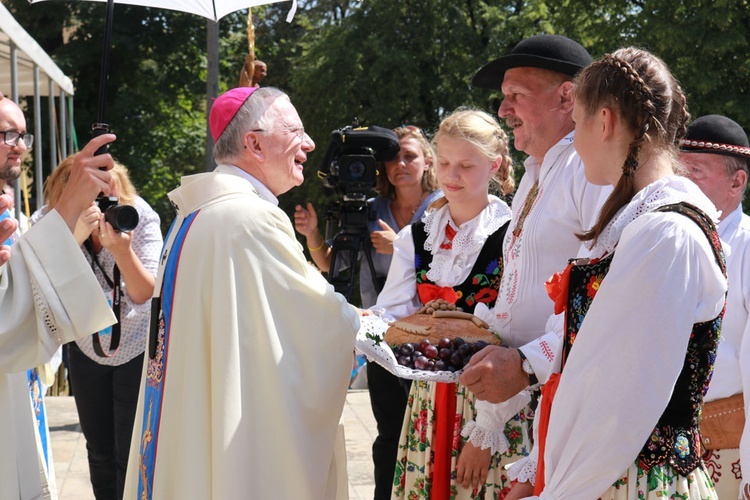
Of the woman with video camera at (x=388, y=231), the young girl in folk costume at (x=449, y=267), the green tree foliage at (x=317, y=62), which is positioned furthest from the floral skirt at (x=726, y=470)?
the green tree foliage at (x=317, y=62)

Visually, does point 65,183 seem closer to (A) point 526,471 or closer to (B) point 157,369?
(B) point 157,369

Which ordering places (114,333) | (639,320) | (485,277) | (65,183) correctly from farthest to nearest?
(65,183) → (114,333) → (485,277) → (639,320)

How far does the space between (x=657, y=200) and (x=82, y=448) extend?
5.32m

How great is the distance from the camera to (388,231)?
4324 millimetres

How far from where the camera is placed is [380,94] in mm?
20406

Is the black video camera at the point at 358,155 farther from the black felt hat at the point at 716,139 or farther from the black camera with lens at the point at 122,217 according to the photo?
the black camera with lens at the point at 122,217

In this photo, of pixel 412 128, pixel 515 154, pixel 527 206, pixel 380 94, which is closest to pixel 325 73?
pixel 380 94

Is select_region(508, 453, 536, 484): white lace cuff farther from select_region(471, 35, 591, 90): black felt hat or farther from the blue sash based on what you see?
select_region(471, 35, 591, 90): black felt hat

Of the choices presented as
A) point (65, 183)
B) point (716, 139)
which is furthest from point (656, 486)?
point (65, 183)

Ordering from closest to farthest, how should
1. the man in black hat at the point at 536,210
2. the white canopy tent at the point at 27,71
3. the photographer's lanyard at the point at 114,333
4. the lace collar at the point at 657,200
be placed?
the lace collar at the point at 657,200
the man in black hat at the point at 536,210
the photographer's lanyard at the point at 114,333
the white canopy tent at the point at 27,71

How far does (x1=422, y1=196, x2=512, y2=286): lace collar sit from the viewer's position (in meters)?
3.25

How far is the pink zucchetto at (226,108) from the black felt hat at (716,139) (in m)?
1.61

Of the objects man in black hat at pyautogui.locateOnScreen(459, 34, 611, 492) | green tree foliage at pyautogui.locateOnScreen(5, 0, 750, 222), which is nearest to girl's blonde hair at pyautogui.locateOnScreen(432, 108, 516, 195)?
man in black hat at pyautogui.locateOnScreen(459, 34, 611, 492)

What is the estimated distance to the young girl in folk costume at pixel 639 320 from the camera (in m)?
1.75
